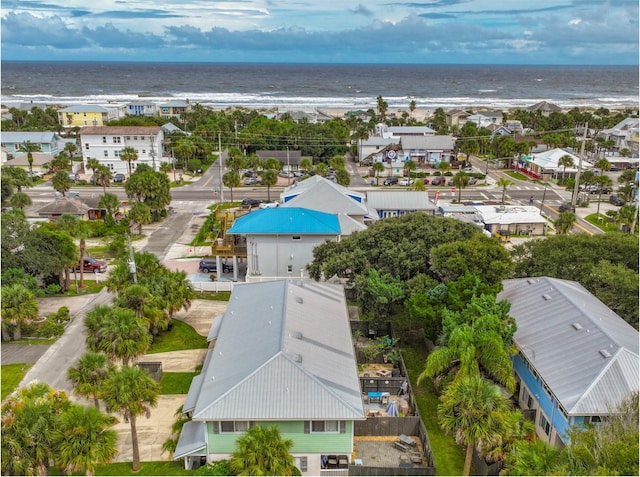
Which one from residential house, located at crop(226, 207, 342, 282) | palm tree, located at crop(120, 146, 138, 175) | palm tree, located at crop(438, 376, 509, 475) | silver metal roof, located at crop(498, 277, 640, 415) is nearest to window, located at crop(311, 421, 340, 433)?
palm tree, located at crop(438, 376, 509, 475)

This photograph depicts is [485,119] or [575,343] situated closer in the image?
[575,343]

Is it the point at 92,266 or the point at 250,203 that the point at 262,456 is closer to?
the point at 92,266

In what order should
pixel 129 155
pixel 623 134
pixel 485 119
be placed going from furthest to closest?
pixel 485 119, pixel 623 134, pixel 129 155

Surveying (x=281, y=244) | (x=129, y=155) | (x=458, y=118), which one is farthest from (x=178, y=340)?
(x=458, y=118)

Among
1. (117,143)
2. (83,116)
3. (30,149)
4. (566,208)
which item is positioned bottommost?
(566,208)

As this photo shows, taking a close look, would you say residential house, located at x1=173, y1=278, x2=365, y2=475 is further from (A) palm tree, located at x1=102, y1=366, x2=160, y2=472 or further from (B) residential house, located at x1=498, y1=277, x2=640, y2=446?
(B) residential house, located at x1=498, y1=277, x2=640, y2=446

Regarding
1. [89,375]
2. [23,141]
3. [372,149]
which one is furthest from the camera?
[372,149]

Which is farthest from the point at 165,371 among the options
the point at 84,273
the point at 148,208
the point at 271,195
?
the point at 271,195

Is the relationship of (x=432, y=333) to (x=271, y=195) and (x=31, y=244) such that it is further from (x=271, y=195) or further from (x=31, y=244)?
(x=271, y=195)
